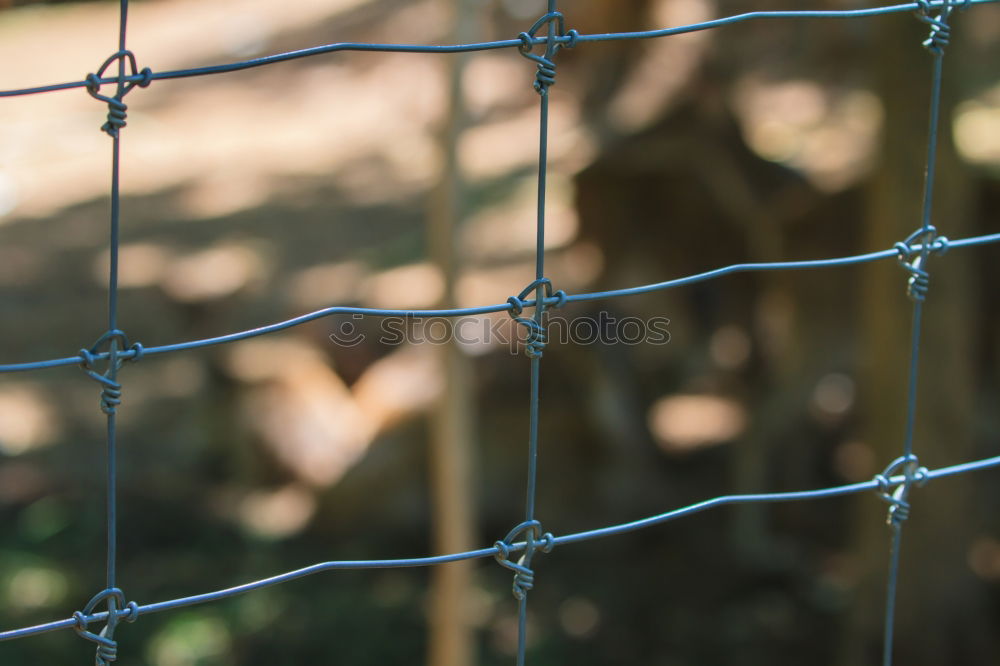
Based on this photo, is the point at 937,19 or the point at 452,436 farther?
the point at 452,436

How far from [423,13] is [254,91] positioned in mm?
1269

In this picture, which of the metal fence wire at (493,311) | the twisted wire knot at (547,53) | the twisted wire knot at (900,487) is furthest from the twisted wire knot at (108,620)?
the twisted wire knot at (900,487)

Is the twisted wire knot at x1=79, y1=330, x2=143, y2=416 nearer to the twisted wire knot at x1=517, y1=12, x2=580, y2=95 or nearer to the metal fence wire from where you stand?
the metal fence wire

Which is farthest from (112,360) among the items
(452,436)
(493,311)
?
(452,436)

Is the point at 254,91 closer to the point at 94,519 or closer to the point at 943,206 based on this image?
the point at 94,519

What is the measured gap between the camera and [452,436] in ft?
8.32

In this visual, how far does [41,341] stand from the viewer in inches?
184

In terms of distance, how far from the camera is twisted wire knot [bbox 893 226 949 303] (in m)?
1.13

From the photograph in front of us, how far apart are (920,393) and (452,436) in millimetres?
1103

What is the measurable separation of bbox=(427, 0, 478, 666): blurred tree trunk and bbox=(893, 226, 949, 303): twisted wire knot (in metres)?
1.40

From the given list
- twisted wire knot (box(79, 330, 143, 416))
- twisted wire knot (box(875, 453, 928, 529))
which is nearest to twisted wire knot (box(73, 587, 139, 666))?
twisted wire knot (box(79, 330, 143, 416))

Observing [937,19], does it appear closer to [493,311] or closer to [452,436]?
[493,311]

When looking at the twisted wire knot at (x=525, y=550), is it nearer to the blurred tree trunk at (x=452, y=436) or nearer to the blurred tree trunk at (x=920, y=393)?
the blurred tree trunk at (x=452, y=436)

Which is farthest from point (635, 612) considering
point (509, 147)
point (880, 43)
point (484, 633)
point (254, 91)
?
point (254, 91)
